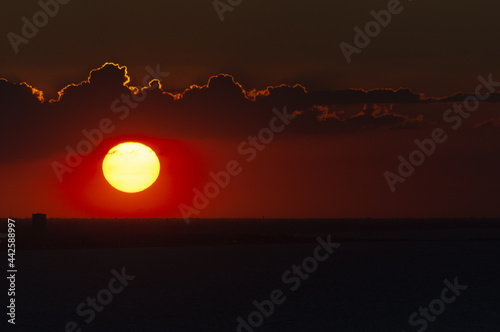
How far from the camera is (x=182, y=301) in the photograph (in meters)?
72.2
